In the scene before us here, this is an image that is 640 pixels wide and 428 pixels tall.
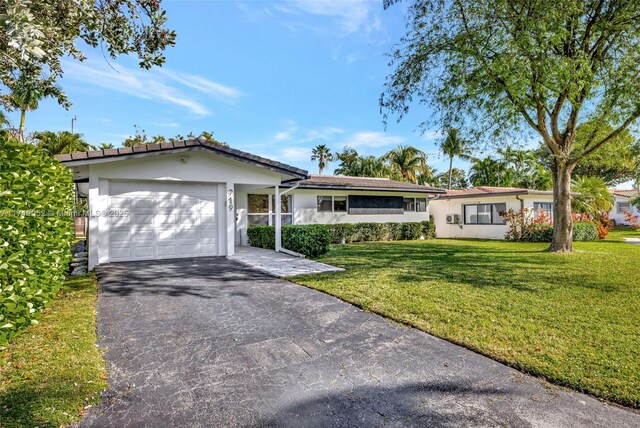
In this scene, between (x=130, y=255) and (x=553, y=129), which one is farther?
(x=553, y=129)

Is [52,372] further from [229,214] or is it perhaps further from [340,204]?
[340,204]

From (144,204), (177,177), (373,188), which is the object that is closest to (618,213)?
(373,188)

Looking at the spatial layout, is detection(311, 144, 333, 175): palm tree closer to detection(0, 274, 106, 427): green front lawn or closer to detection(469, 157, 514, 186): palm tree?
detection(469, 157, 514, 186): palm tree

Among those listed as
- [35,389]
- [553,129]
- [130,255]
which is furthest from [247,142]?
[35,389]

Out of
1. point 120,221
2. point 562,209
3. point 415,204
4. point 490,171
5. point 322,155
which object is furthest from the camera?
point 322,155

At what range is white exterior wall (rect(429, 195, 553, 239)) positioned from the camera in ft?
62.5

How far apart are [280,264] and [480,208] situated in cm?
1599

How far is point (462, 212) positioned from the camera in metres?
22.0

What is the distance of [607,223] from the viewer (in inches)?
830

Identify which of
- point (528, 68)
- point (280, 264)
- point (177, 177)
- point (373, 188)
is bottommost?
point (280, 264)

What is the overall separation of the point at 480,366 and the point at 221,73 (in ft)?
44.3

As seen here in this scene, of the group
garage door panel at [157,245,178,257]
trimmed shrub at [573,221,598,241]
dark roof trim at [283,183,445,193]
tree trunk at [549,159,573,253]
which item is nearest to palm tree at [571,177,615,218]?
trimmed shrub at [573,221,598,241]

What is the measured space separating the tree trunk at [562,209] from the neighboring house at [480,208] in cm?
617

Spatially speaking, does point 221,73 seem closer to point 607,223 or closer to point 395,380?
point 395,380
